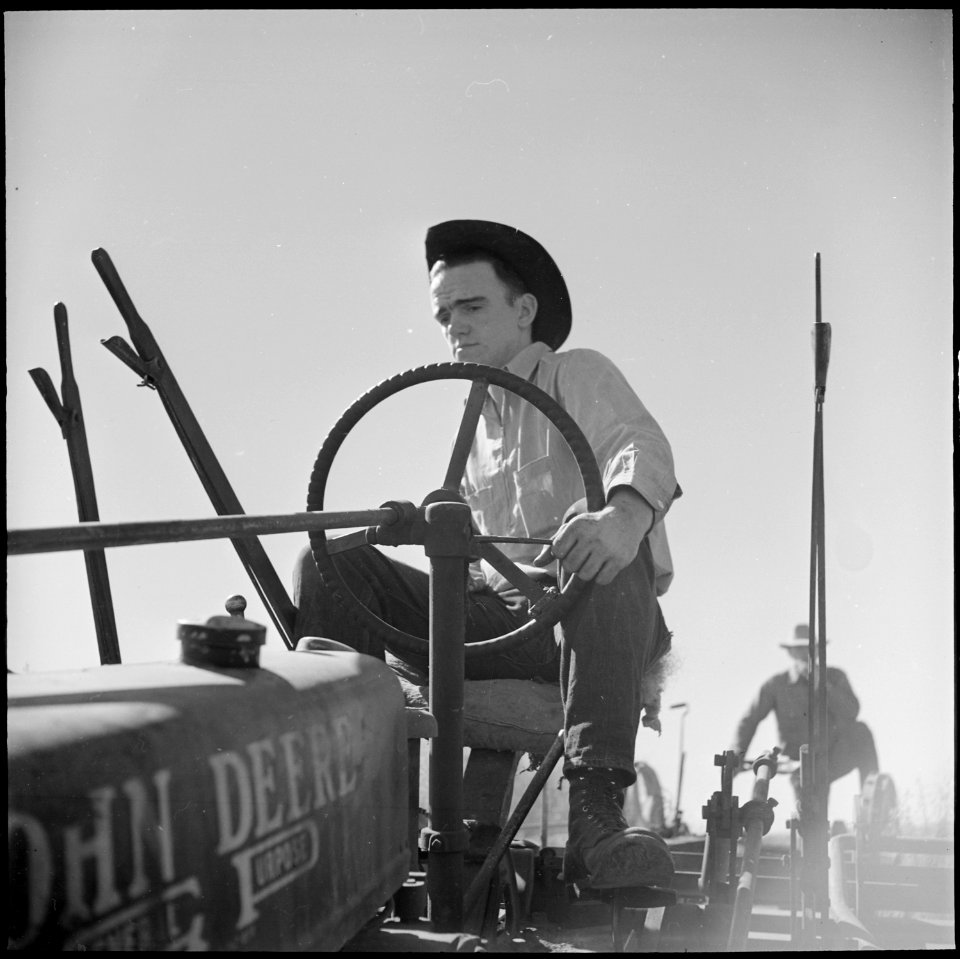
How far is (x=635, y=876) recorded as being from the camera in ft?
6.38

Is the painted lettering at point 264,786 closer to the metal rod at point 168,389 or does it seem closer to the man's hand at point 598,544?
the man's hand at point 598,544

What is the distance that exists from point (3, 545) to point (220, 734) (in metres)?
0.28

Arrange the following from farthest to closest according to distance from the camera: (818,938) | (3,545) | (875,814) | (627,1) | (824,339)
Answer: (875,814)
(824,339)
(818,938)
(627,1)
(3,545)

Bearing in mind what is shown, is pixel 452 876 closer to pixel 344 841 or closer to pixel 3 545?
pixel 344 841

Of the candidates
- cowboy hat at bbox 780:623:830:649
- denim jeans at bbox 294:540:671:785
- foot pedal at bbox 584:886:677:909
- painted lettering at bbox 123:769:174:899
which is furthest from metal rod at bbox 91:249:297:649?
cowboy hat at bbox 780:623:830:649

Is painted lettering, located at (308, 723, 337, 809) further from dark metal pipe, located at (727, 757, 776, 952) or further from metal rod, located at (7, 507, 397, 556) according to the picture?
dark metal pipe, located at (727, 757, 776, 952)

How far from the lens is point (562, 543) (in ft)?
6.68

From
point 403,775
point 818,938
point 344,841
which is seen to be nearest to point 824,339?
point 818,938

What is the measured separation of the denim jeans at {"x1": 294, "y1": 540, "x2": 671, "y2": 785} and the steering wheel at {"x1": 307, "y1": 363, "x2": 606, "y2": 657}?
7 cm

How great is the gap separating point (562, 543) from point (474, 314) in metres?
1.10

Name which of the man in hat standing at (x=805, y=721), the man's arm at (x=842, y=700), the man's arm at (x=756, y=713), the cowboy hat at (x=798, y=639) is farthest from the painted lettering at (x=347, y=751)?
the cowboy hat at (x=798, y=639)

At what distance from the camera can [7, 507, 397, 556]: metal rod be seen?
1227mm

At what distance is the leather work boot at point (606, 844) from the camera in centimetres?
195

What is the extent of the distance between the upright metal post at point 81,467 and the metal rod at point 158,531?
0.72 meters
